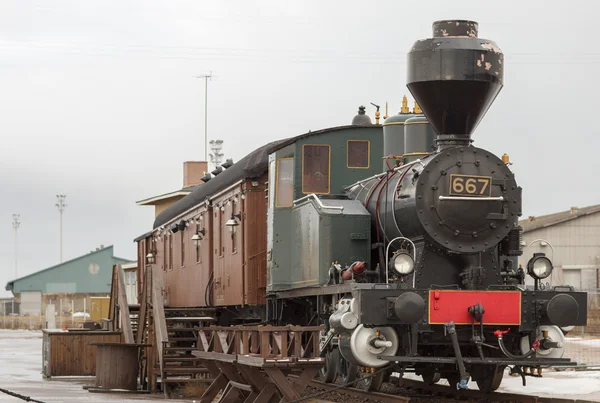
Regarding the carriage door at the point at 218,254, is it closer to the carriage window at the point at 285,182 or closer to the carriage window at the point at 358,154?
the carriage window at the point at 285,182

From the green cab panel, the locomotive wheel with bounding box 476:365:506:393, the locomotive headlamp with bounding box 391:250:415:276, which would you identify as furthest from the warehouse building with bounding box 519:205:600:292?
the locomotive headlamp with bounding box 391:250:415:276

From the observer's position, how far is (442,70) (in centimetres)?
1257

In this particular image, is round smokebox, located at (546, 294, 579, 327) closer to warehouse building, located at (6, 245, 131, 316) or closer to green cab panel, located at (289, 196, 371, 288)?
green cab panel, located at (289, 196, 371, 288)

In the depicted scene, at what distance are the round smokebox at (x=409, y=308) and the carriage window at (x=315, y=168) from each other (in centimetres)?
333

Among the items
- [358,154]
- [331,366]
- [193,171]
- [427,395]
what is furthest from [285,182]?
[193,171]

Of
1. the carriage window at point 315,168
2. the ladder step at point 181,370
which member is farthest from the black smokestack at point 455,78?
the ladder step at point 181,370

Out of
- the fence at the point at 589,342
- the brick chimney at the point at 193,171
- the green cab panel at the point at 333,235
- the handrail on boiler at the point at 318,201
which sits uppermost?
the brick chimney at the point at 193,171

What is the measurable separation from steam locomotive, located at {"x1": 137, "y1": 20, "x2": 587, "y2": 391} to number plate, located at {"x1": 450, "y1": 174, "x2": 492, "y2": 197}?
0.05 feet

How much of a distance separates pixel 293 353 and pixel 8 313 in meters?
88.5

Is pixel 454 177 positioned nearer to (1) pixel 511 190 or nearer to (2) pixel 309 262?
(1) pixel 511 190

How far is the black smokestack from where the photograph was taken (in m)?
12.6

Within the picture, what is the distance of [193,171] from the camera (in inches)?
1745

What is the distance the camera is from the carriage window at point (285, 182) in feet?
47.8

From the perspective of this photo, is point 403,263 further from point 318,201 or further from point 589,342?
point 589,342
